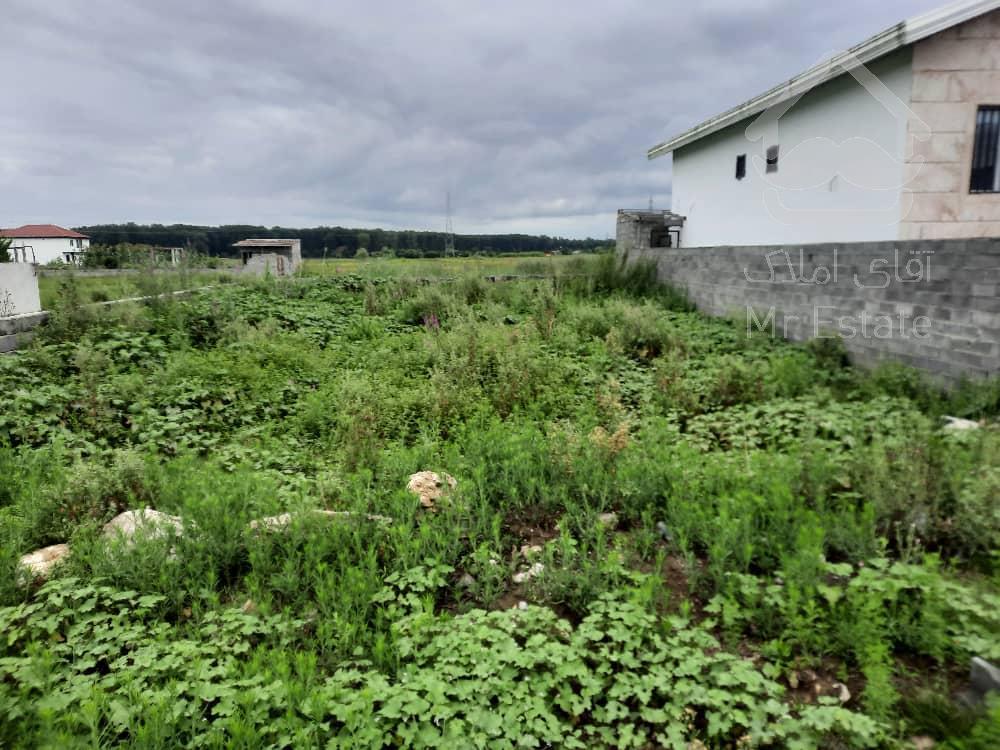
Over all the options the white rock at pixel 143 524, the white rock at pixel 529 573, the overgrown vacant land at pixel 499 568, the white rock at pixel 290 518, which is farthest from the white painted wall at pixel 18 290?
the white rock at pixel 529 573

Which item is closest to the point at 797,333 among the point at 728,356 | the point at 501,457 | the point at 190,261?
the point at 728,356

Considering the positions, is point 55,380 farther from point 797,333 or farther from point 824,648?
point 797,333

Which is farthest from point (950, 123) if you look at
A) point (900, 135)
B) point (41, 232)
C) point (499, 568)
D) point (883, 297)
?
point (41, 232)

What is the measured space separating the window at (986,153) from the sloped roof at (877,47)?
1.48 meters

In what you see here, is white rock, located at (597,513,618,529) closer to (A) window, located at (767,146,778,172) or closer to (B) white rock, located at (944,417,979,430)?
(B) white rock, located at (944,417,979,430)

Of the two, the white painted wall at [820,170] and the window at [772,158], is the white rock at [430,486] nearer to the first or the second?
the white painted wall at [820,170]

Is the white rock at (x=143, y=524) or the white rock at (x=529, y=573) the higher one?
the white rock at (x=143, y=524)

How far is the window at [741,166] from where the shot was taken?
14.1 metres

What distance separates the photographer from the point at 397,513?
3.72m

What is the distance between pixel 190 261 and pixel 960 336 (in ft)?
38.1

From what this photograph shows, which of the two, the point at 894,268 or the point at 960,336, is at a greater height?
the point at 894,268

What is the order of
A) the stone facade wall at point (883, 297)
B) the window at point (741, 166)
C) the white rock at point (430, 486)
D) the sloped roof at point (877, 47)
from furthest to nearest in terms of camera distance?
the window at point (741, 166) → the sloped roof at point (877, 47) → the stone facade wall at point (883, 297) → the white rock at point (430, 486)

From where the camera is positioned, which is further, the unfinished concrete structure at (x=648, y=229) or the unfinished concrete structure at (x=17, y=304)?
the unfinished concrete structure at (x=648, y=229)

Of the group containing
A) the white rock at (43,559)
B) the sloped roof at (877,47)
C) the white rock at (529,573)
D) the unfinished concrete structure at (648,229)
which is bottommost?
the white rock at (529,573)
